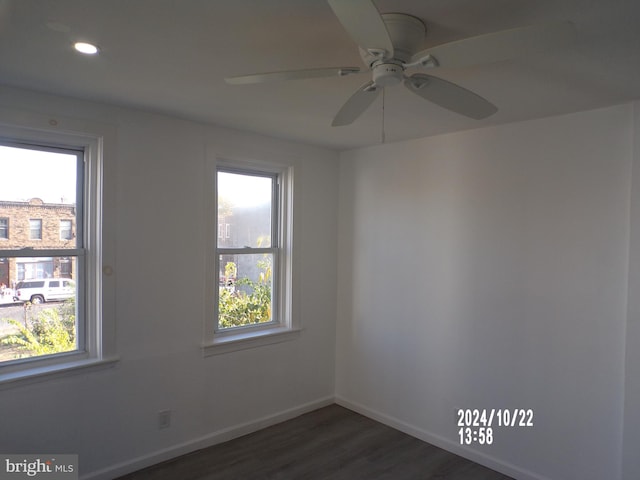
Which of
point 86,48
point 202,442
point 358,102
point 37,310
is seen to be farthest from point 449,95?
point 202,442

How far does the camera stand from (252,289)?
3.62 m

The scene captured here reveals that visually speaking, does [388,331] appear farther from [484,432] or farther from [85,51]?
[85,51]

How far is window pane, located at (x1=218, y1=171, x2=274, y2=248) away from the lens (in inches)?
134

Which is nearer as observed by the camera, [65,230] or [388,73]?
[388,73]

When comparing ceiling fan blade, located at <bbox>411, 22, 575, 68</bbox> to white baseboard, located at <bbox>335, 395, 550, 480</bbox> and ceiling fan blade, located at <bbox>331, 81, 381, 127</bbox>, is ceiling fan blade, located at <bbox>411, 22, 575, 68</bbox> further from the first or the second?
white baseboard, located at <bbox>335, 395, 550, 480</bbox>

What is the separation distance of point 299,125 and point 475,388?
92.5 inches

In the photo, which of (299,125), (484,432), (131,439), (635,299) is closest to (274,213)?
(299,125)

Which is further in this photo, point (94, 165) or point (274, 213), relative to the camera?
point (274, 213)

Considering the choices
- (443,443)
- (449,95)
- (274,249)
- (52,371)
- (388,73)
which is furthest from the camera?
(274,249)

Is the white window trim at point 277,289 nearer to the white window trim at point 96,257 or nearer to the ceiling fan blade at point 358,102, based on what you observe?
the white window trim at point 96,257

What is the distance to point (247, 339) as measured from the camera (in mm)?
3406

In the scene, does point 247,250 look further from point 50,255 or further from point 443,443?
point 443,443

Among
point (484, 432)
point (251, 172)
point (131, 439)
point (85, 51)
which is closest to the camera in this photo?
point (85, 51)
